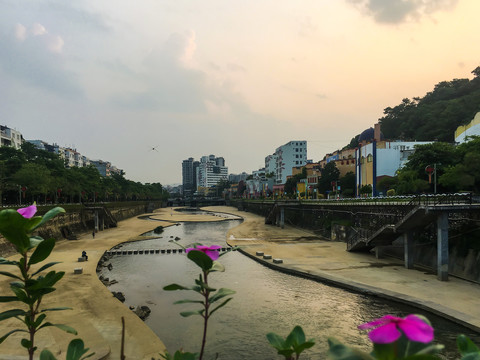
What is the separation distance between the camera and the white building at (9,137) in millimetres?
90312

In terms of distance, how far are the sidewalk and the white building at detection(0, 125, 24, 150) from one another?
8487 centimetres

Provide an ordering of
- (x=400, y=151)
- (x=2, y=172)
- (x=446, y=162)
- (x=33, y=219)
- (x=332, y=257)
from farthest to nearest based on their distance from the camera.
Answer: (x=400, y=151) < (x=2, y=172) < (x=446, y=162) < (x=332, y=257) < (x=33, y=219)

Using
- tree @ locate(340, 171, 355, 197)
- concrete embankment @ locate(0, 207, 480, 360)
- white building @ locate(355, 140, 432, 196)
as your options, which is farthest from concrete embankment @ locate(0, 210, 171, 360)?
tree @ locate(340, 171, 355, 197)

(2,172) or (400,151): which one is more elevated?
Result: (400,151)

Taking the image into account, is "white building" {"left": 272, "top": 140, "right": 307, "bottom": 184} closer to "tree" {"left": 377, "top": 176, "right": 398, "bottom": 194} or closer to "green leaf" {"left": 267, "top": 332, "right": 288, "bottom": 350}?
"tree" {"left": 377, "top": 176, "right": 398, "bottom": 194}

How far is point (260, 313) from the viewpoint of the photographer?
2102 centimetres

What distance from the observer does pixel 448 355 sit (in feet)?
51.3

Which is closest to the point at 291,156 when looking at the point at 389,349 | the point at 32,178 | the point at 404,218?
the point at 32,178

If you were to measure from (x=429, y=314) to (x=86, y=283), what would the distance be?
24877mm

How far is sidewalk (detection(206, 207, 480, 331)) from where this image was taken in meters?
19.8

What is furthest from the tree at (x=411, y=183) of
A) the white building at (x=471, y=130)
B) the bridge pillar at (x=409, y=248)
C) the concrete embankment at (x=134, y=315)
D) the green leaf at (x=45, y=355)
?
the green leaf at (x=45, y=355)

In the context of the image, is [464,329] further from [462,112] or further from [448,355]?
[462,112]

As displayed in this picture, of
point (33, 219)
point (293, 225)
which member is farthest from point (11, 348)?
point (293, 225)

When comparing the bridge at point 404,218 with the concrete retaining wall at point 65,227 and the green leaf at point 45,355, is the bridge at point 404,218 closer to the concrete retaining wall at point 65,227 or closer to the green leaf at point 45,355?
the green leaf at point 45,355
